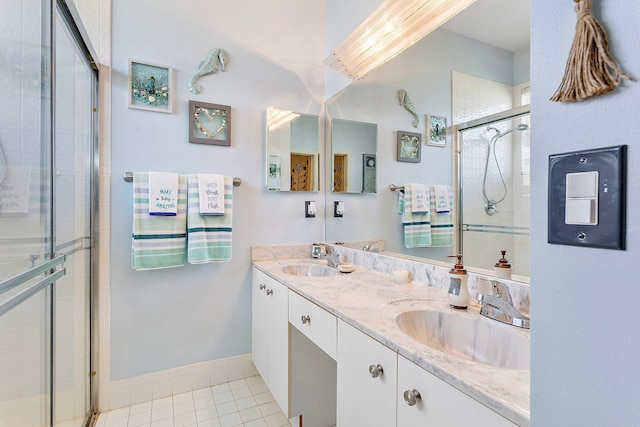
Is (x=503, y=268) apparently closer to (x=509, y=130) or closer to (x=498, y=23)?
(x=509, y=130)

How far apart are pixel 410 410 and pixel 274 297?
1.01 meters

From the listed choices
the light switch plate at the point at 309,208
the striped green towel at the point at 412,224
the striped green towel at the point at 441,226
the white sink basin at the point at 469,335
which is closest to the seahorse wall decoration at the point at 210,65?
the light switch plate at the point at 309,208

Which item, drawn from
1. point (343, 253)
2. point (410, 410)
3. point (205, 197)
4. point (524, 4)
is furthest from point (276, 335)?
point (524, 4)

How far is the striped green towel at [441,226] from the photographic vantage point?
1331 millimetres

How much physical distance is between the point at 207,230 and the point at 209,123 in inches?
26.6

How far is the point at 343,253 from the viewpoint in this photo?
2.05m

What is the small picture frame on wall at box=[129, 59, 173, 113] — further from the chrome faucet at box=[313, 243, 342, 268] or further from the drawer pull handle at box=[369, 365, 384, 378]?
the drawer pull handle at box=[369, 365, 384, 378]

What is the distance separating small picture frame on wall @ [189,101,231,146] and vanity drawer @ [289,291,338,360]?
3.62ft

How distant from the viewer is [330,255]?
202 centimetres

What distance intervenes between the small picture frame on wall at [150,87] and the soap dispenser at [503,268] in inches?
73.8

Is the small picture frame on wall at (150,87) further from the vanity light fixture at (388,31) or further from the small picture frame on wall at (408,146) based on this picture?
the small picture frame on wall at (408,146)

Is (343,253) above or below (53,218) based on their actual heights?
below

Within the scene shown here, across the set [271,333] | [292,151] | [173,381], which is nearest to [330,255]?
[271,333]

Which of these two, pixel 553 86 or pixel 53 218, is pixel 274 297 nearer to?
pixel 53 218
